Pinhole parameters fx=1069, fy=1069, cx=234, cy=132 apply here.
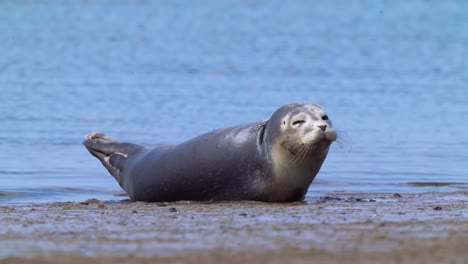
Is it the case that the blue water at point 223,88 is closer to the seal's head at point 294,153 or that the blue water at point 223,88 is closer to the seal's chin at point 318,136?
the seal's head at point 294,153

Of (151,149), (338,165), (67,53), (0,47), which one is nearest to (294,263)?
(151,149)

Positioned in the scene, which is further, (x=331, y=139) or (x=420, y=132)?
(x=420, y=132)

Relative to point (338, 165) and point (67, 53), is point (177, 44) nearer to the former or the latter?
point (67, 53)

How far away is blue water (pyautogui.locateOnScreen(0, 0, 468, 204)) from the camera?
11.1m

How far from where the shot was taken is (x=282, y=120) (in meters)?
8.33

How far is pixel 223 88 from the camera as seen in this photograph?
17156 millimetres

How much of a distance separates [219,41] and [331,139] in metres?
17.7

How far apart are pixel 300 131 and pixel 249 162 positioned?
0.52m

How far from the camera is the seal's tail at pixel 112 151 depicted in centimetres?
974

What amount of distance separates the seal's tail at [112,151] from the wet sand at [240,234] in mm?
1932

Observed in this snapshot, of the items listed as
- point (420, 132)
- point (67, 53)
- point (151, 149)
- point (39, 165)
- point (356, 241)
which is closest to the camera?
point (356, 241)

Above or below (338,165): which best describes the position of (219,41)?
above

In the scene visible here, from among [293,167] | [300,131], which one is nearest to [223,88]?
[293,167]

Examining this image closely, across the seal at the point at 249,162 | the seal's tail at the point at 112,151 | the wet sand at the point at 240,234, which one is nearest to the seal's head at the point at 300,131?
the seal at the point at 249,162
